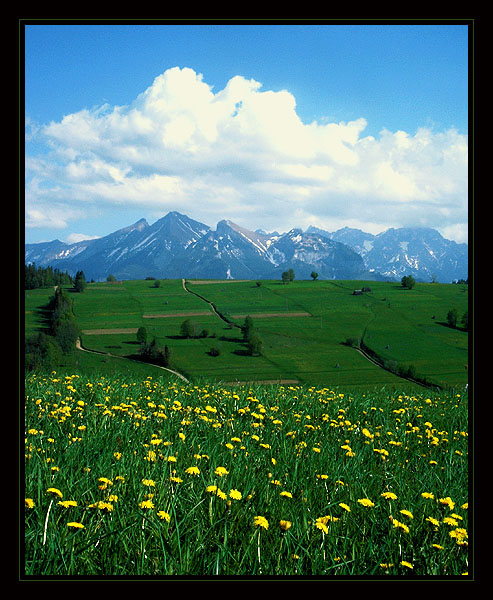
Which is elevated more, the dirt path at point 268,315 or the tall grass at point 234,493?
the tall grass at point 234,493

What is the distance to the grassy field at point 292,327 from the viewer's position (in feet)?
310

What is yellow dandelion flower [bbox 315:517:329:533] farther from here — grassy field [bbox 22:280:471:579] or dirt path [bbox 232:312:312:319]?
dirt path [bbox 232:312:312:319]

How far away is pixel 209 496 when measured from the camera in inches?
137

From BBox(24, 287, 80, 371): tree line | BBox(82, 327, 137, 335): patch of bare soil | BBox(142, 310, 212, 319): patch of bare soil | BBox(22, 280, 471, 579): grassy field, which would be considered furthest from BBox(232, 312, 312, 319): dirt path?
BBox(22, 280, 471, 579): grassy field

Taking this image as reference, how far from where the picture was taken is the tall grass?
269 cm

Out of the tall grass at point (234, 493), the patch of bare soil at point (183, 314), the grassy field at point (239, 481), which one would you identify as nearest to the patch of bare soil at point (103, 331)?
the patch of bare soil at point (183, 314)

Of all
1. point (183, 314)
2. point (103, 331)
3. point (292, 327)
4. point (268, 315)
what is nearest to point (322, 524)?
point (103, 331)

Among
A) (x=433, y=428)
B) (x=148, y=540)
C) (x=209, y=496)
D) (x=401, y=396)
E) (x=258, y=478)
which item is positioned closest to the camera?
(x=148, y=540)

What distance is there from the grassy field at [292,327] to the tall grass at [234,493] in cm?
6731

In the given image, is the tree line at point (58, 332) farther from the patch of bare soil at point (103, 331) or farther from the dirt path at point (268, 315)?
the dirt path at point (268, 315)
